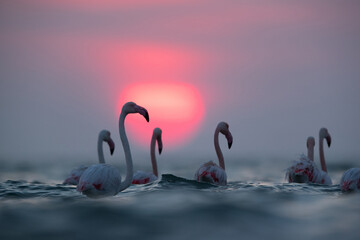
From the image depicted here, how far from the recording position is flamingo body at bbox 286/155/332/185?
486 inches

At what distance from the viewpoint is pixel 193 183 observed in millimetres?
11367

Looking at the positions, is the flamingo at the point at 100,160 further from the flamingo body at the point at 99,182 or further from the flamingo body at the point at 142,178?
the flamingo body at the point at 99,182

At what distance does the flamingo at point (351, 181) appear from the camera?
10.1 meters

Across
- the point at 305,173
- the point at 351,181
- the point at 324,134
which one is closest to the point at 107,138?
the point at 305,173

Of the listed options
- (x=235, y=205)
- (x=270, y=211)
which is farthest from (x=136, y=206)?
(x=270, y=211)

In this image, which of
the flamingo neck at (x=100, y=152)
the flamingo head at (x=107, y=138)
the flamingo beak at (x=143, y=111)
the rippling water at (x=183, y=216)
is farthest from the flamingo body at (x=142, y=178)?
the rippling water at (x=183, y=216)

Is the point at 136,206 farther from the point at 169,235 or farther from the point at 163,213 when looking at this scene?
the point at 169,235

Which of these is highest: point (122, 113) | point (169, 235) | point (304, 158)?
point (122, 113)

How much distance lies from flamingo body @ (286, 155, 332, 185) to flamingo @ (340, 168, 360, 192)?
6.27 ft

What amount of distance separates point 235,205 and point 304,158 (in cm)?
551

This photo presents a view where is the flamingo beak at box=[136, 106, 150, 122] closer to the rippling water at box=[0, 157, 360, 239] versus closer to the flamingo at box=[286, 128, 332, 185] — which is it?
the rippling water at box=[0, 157, 360, 239]

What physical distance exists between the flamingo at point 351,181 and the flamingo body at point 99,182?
4.51m

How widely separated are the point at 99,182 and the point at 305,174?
17.6ft

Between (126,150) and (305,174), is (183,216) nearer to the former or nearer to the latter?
(126,150)
